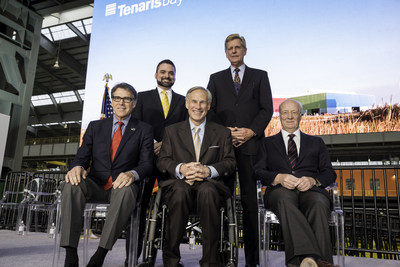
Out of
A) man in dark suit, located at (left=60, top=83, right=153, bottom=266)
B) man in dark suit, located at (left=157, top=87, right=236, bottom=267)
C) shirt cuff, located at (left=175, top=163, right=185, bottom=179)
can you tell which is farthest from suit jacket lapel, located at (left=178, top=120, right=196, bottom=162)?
man in dark suit, located at (left=60, top=83, right=153, bottom=266)

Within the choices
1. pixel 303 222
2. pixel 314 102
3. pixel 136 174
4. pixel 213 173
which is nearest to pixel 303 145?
pixel 303 222

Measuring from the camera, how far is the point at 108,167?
89.2 inches

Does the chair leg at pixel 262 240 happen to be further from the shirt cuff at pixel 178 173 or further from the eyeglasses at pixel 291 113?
the eyeglasses at pixel 291 113

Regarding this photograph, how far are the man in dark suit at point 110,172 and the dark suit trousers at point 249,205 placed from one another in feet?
2.26

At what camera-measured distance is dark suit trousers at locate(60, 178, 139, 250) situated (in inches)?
74.2

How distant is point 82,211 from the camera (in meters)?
2.00

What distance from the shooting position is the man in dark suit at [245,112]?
2428 mm

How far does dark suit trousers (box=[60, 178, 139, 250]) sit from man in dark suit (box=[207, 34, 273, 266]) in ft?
2.74

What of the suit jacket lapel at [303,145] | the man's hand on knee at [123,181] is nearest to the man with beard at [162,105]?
the man's hand on knee at [123,181]

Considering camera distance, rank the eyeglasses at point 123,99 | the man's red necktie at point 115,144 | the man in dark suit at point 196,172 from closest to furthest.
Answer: the man in dark suit at point 196,172 < the man's red necktie at point 115,144 < the eyeglasses at point 123,99

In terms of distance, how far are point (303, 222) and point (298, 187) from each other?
0.26 m

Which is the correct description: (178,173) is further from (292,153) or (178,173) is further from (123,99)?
(292,153)

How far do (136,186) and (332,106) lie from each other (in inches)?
205

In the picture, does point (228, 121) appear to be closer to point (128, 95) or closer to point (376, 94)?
point (128, 95)
